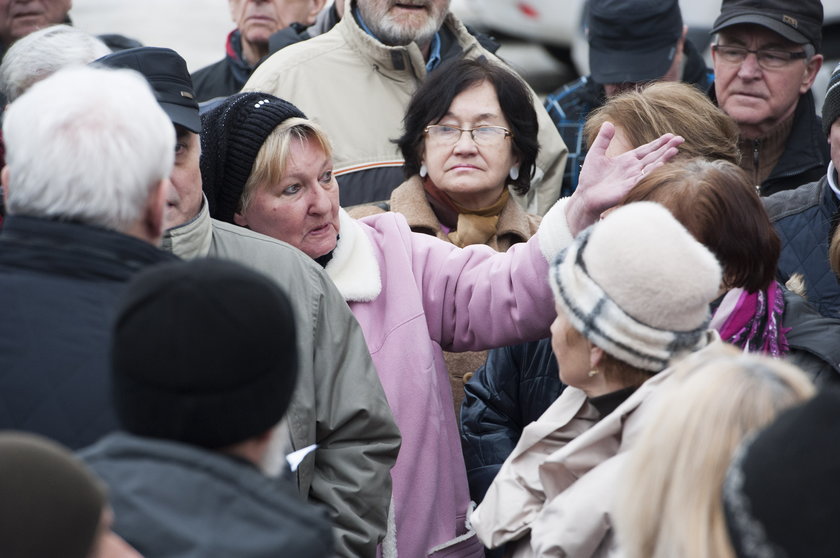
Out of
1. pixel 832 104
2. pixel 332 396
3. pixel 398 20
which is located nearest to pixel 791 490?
pixel 332 396

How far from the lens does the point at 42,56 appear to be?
12.6 ft

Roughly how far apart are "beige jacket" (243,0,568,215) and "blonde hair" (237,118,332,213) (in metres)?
1.06

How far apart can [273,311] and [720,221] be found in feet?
4.05

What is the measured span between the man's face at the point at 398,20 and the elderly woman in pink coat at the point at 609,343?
7.90 ft

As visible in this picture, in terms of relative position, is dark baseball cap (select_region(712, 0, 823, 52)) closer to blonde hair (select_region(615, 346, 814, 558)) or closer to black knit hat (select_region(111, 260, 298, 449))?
blonde hair (select_region(615, 346, 814, 558))

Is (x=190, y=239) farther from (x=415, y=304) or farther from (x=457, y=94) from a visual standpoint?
(x=457, y=94)

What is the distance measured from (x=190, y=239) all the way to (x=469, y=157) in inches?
53.9

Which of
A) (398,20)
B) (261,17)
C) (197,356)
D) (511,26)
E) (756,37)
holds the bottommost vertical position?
(511,26)

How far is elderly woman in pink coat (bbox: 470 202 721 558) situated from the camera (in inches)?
82.4

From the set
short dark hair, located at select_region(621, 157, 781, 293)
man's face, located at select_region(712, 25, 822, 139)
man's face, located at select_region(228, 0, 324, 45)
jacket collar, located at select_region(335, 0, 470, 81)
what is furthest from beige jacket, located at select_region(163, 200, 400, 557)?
man's face, located at select_region(228, 0, 324, 45)

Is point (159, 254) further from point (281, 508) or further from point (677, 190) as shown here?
point (677, 190)

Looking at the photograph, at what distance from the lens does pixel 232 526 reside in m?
1.45

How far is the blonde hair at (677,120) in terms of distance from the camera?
3.24 metres

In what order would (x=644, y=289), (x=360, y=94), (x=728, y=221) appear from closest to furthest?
(x=644, y=289)
(x=728, y=221)
(x=360, y=94)
